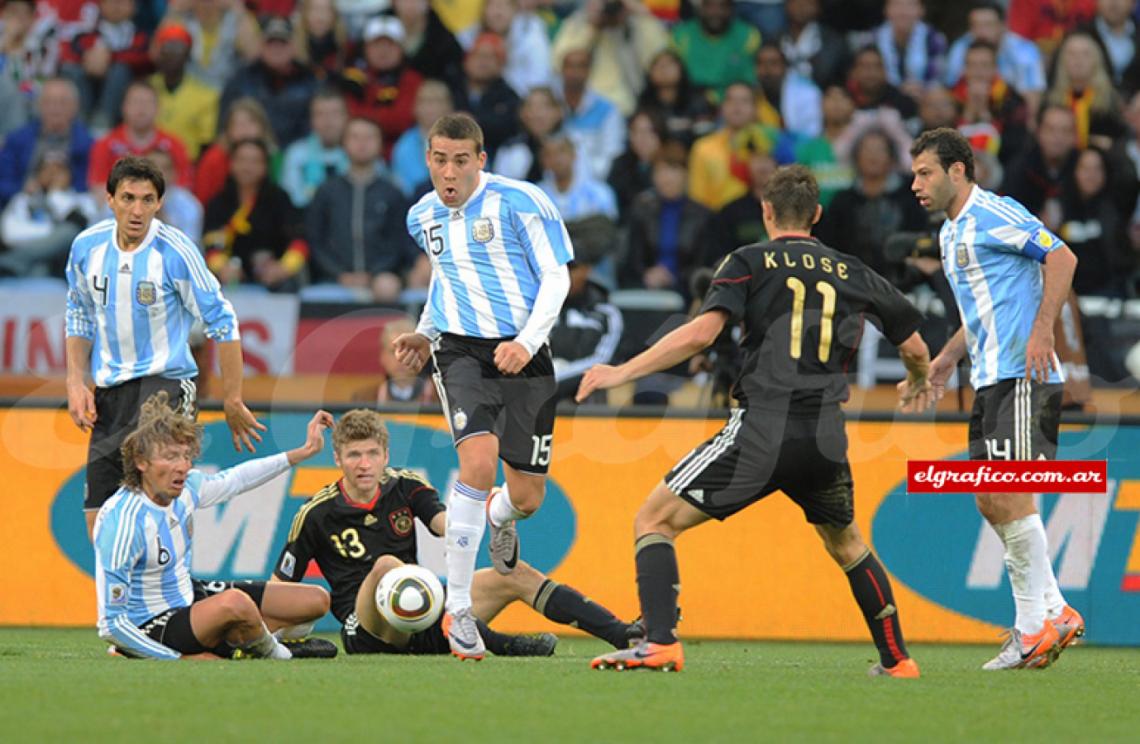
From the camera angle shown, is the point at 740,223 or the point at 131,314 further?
the point at 740,223

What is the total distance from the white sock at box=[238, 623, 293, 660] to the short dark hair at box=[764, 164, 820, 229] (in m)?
2.78

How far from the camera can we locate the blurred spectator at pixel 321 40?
50.2 feet

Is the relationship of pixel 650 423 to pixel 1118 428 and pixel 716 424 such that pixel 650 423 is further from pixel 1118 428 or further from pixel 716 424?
pixel 1118 428

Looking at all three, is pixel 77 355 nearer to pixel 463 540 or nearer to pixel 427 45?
pixel 463 540

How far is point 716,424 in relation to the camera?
1048 cm

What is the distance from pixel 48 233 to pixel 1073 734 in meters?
9.87

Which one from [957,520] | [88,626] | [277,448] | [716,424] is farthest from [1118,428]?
[88,626]

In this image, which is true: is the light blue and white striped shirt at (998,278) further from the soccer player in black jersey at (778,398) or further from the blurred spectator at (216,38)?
the blurred spectator at (216,38)

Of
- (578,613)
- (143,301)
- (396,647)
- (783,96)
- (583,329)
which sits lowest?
(396,647)

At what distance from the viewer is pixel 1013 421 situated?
8.13 m

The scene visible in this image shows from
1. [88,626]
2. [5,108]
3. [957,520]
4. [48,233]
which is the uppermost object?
[5,108]

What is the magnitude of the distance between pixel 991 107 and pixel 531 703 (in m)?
10.1

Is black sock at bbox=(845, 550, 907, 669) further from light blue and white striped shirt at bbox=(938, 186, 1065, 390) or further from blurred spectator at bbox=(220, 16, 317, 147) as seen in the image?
blurred spectator at bbox=(220, 16, 317, 147)

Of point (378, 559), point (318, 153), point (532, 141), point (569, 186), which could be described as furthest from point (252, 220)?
point (378, 559)
